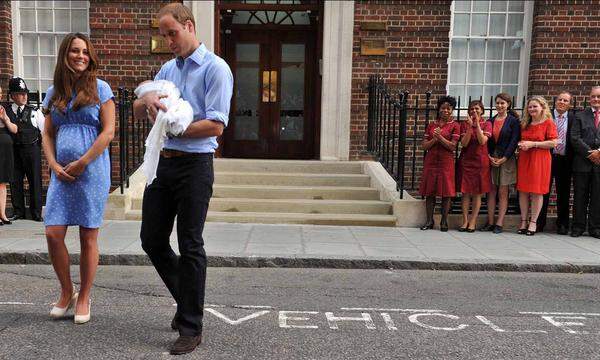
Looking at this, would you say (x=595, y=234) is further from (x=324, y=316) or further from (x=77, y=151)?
(x=77, y=151)

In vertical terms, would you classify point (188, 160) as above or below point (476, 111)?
below

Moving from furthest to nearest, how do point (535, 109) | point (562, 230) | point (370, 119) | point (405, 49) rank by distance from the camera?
point (405, 49)
point (370, 119)
point (562, 230)
point (535, 109)

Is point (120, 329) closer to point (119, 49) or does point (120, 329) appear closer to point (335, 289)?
point (335, 289)

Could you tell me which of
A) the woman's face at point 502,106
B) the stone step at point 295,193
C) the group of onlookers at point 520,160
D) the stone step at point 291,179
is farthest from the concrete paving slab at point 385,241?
the woman's face at point 502,106

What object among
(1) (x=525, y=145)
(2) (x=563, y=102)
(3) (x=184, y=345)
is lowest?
(3) (x=184, y=345)

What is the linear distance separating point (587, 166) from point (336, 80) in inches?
174

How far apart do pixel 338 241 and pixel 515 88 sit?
5733 mm

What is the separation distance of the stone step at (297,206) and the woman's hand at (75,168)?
14.0 feet

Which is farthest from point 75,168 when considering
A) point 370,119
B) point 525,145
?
point 370,119

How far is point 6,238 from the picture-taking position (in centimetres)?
596

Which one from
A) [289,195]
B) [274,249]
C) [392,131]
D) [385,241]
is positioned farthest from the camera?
[392,131]

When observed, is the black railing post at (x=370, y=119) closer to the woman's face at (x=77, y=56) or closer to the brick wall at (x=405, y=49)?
the brick wall at (x=405, y=49)

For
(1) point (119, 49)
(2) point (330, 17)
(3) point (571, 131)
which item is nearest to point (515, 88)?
(3) point (571, 131)

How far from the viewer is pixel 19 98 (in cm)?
694
